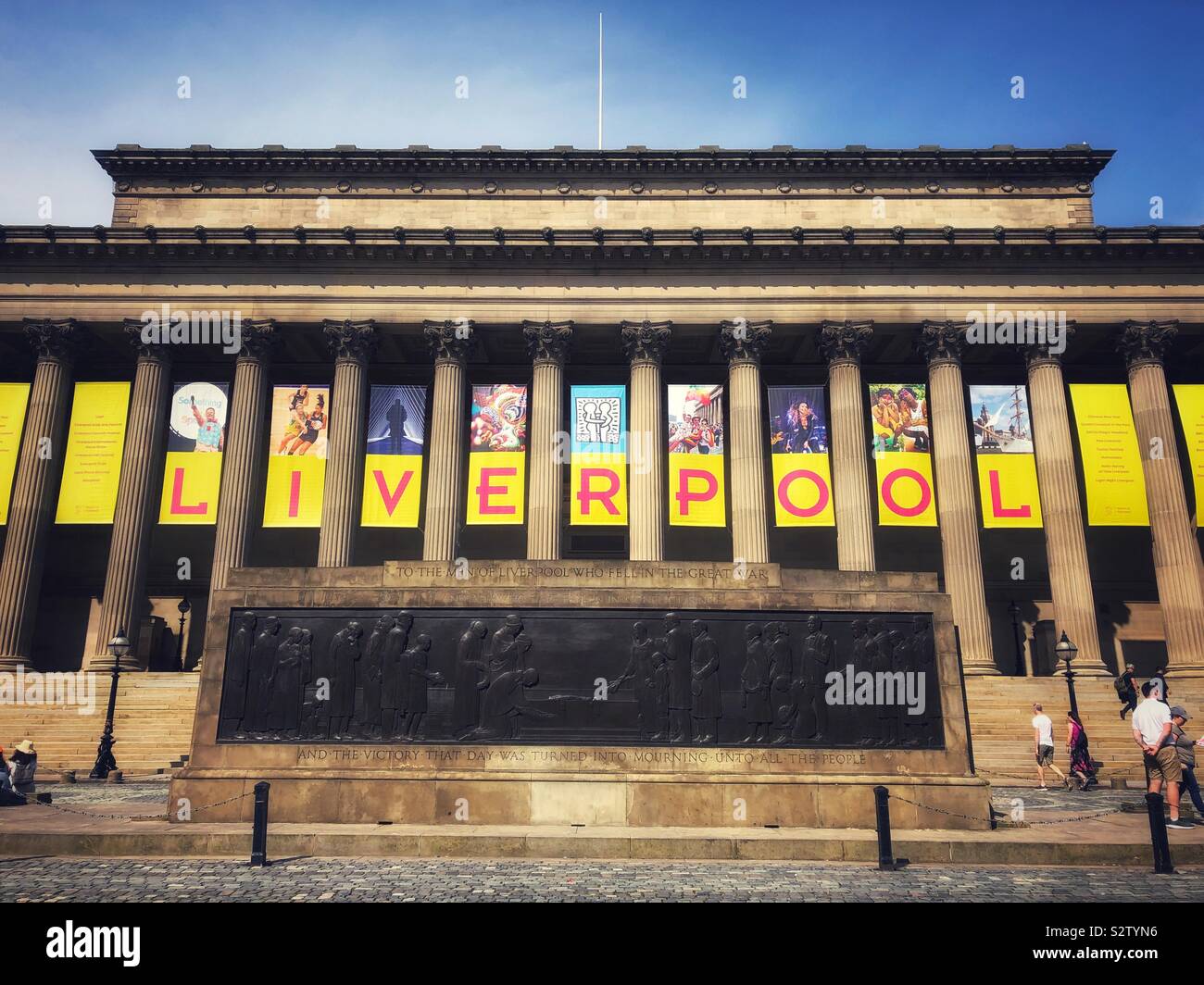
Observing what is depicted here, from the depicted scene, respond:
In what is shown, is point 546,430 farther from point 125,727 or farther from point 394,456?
point 125,727

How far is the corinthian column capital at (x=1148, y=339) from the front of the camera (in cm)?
3391

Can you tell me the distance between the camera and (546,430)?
3347 cm

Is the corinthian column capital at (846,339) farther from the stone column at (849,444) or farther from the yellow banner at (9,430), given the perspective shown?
the yellow banner at (9,430)

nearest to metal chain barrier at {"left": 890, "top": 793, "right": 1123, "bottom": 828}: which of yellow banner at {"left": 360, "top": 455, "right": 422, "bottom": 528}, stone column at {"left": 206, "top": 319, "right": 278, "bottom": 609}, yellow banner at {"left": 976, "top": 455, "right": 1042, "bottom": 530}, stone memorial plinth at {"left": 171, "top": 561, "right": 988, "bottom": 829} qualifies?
stone memorial plinth at {"left": 171, "top": 561, "right": 988, "bottom": 829}

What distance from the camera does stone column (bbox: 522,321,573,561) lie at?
106 feet

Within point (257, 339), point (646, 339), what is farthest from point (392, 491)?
point (646, 339)

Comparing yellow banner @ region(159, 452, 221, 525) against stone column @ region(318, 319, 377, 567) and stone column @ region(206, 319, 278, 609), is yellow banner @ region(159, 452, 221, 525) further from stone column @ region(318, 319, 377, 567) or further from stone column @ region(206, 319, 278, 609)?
stone column @ region(318, 319, 377, 567)

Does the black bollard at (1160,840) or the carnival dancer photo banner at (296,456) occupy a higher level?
the carnival dancer photo banner at (296,456)

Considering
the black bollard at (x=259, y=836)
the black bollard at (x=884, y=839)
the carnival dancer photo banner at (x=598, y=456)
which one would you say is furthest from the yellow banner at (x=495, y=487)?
the black bollard at (x=884, y=839)

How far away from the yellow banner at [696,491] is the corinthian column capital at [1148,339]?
17.7 m

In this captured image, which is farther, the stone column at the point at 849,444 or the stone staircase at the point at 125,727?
the stone column at the point at 849,444

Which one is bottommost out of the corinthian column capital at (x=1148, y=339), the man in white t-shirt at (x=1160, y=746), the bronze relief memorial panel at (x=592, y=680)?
the man in white t-shirt at (x=1160, y=746)

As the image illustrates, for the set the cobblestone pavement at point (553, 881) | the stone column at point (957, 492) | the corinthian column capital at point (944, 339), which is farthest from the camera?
the corinthian column capital at point (944, 339)
